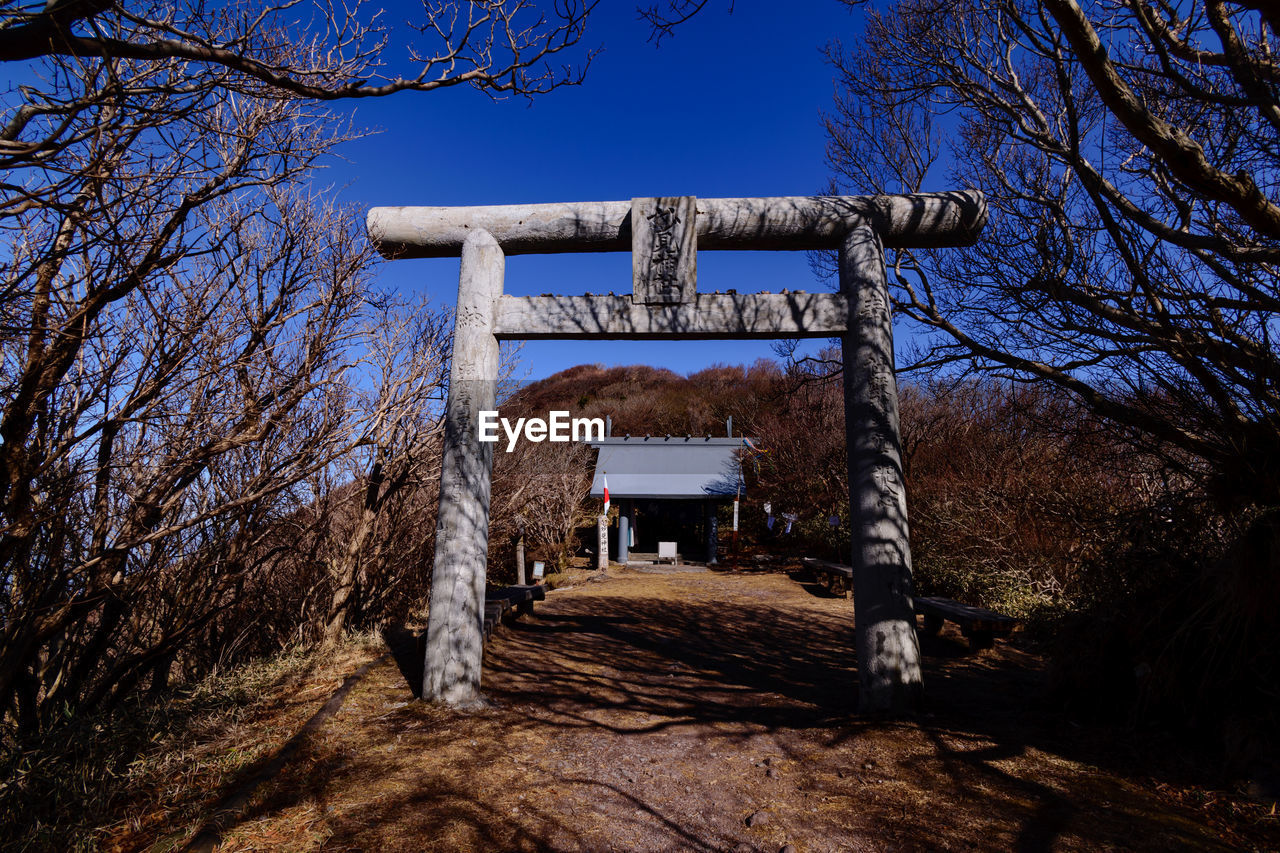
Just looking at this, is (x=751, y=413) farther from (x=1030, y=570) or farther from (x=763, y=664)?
(x=763, y=664)

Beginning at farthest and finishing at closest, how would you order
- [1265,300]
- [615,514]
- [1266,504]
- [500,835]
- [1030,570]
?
1. [615,514]
2. [1030,570]
3. [1266,504]
4. [1265,300]
5. [500,835]

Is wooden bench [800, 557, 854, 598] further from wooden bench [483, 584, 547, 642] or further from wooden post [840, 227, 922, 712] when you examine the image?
wooden post [840, 227, 922, 712]

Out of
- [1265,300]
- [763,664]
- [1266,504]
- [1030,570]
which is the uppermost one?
[1265,300]

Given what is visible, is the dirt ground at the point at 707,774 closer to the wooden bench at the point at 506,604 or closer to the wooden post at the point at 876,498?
the wooden post at the point at 876,498

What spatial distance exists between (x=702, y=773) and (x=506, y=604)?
4072 millimetres

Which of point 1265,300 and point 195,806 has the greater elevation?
point 1265,300

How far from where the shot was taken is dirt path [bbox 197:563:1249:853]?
2.65 m

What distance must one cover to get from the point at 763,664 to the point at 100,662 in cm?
526

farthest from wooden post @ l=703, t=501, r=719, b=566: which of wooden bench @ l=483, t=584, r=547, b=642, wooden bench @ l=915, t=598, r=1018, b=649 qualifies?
wooden bench @ l=915, t=598, r=1018, b=649

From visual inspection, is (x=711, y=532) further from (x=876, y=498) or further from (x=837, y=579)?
(x=876, y=498)

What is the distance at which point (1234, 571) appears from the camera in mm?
3303

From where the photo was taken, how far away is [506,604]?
698 cm

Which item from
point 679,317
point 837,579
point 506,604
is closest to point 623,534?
point 837,579

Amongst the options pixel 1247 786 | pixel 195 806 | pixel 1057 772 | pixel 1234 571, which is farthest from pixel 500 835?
pixel 1234 571
